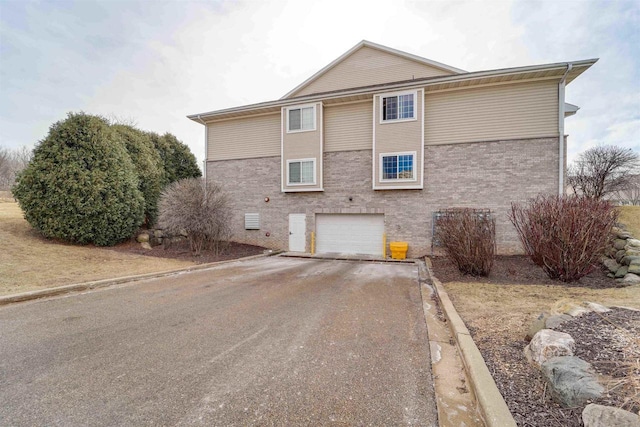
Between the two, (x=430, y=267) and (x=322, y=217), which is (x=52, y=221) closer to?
(x=322, y=217)

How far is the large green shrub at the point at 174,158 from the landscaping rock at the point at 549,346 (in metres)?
16.8

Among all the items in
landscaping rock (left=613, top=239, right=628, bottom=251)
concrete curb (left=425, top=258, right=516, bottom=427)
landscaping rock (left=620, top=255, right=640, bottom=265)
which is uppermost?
landscaping rock (left=613, top=239, right=628, bottom=251)

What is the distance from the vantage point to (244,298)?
560cm

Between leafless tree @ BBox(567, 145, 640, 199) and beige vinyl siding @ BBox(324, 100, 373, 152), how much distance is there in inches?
580

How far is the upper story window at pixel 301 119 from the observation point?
13.4 metres

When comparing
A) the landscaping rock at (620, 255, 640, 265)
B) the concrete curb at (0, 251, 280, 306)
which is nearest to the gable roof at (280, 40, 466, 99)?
the landscaping rock at (620, 255, 640, 265)

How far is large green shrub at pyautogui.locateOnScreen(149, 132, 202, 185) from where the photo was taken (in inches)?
646

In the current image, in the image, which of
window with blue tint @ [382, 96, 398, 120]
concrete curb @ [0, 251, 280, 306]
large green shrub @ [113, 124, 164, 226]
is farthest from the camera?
large green shrub @ [113, 124, 164, 226]

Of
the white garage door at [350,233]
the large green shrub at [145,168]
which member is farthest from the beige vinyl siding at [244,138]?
the white garage door at [350,233]

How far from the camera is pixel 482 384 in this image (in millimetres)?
2334

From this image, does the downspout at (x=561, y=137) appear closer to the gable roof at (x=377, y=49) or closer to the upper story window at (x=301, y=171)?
the gable roof at (x=377, y=49)

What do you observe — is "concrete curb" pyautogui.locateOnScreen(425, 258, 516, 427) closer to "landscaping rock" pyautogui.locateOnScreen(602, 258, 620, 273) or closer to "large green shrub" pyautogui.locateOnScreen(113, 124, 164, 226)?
"landscaping rock" pyautogui.locateOnScreen(602, 258, 620, 273)

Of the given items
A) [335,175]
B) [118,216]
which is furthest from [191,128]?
Answer: [335,175]

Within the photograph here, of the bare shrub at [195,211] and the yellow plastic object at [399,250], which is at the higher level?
the bare shrub at [195,211]
